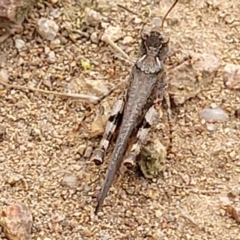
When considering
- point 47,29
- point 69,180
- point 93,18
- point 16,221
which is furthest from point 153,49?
point 16,221

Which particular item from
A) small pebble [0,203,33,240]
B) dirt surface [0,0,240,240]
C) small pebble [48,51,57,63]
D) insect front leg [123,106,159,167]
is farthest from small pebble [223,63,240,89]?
small pebble [0,203,33,240]

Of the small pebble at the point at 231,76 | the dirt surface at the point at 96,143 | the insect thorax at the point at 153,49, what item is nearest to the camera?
the dirt surface at the point at 96,143

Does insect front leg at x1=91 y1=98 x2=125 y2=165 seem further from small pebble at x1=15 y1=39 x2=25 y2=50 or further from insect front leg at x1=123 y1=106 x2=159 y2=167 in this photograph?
small pebble at x1=15 y1=39 x2=25 y2=50

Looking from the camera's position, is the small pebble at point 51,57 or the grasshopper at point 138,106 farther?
the small pebble at point 51,57

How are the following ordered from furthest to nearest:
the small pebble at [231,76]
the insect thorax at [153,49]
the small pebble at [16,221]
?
the small pebble at [231,76] → the insect thorax at [153,49] → the small pebble at [16,221]

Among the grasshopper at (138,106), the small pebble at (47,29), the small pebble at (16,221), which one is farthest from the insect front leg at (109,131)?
the small pebble at (47,29)

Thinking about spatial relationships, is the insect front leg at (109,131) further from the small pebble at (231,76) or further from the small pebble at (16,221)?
the small pebble at (231,76)
